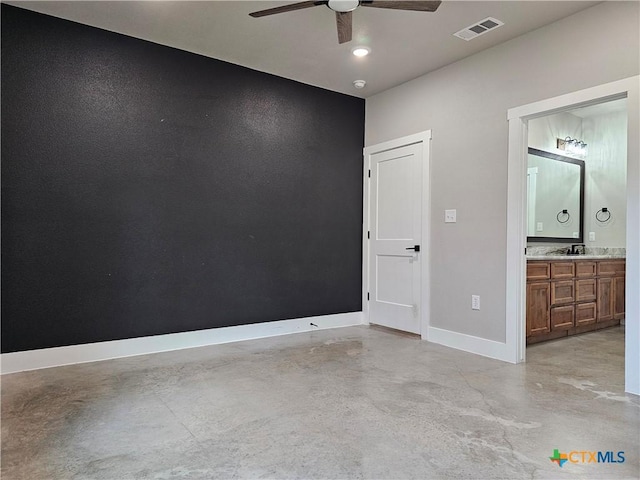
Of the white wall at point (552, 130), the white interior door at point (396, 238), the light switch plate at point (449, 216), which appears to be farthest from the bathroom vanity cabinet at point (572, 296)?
the white wall at point (552, 130)

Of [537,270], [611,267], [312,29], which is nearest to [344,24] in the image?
[312,29]

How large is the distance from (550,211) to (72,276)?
5.28 meters

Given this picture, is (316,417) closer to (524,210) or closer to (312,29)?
(524,210)

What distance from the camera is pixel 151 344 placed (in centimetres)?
364

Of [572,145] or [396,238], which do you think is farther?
[572,145]

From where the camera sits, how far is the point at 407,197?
4.50 metres

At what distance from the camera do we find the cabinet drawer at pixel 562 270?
13.5ft

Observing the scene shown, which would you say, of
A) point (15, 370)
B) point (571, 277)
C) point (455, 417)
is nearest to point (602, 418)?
point (455, 417)

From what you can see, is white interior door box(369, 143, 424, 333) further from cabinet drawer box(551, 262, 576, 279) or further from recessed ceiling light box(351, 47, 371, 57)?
cabinet drawer box(551, 262, 576, 279)

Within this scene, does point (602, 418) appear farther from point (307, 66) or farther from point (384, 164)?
point (307, 66)

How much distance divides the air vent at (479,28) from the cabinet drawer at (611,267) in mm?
3005

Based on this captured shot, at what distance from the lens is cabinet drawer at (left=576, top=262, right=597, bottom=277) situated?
4.42m

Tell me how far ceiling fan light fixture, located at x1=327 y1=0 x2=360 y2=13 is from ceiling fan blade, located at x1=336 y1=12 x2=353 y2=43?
0.09ft

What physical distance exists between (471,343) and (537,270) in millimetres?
969
